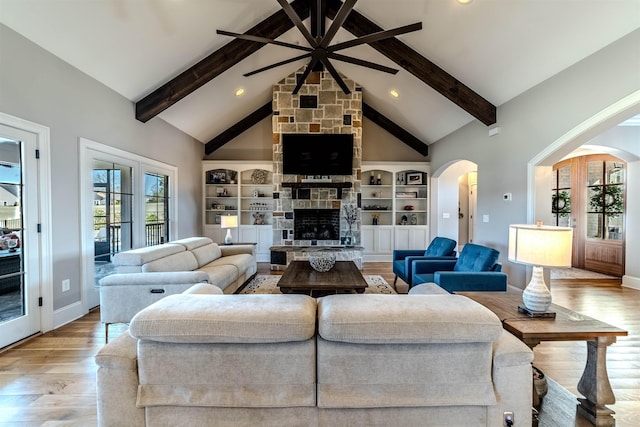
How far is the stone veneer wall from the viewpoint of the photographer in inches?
262

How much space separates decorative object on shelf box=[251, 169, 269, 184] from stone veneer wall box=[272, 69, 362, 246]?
1.06 meters

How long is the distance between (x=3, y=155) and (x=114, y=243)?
1791 mm

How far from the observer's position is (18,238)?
2873 millimetres

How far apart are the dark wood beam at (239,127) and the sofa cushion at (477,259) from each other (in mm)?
5805

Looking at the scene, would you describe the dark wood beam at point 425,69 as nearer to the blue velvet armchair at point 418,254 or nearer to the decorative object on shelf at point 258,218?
the blue velvet armchair at point 418,254

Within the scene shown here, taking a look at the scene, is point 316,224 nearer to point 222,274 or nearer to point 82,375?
point 222,274

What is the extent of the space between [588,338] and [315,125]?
5928 millimetres

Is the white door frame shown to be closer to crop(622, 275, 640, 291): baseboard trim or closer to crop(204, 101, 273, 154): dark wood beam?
crop(204, 101, 273, 154): dark wood beam

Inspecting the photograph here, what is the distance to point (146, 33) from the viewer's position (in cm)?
362

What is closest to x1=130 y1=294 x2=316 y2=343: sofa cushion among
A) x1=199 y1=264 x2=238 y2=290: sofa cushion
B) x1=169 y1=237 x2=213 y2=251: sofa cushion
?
x1=199 y1=264 x2=238 y2=290: sofa cushion

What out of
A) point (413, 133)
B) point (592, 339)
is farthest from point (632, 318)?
point (413, 133)

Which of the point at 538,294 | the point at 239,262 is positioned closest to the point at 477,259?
the point at 538,294

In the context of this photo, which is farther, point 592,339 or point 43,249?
point 43,249

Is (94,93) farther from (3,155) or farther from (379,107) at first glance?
(379,107)
